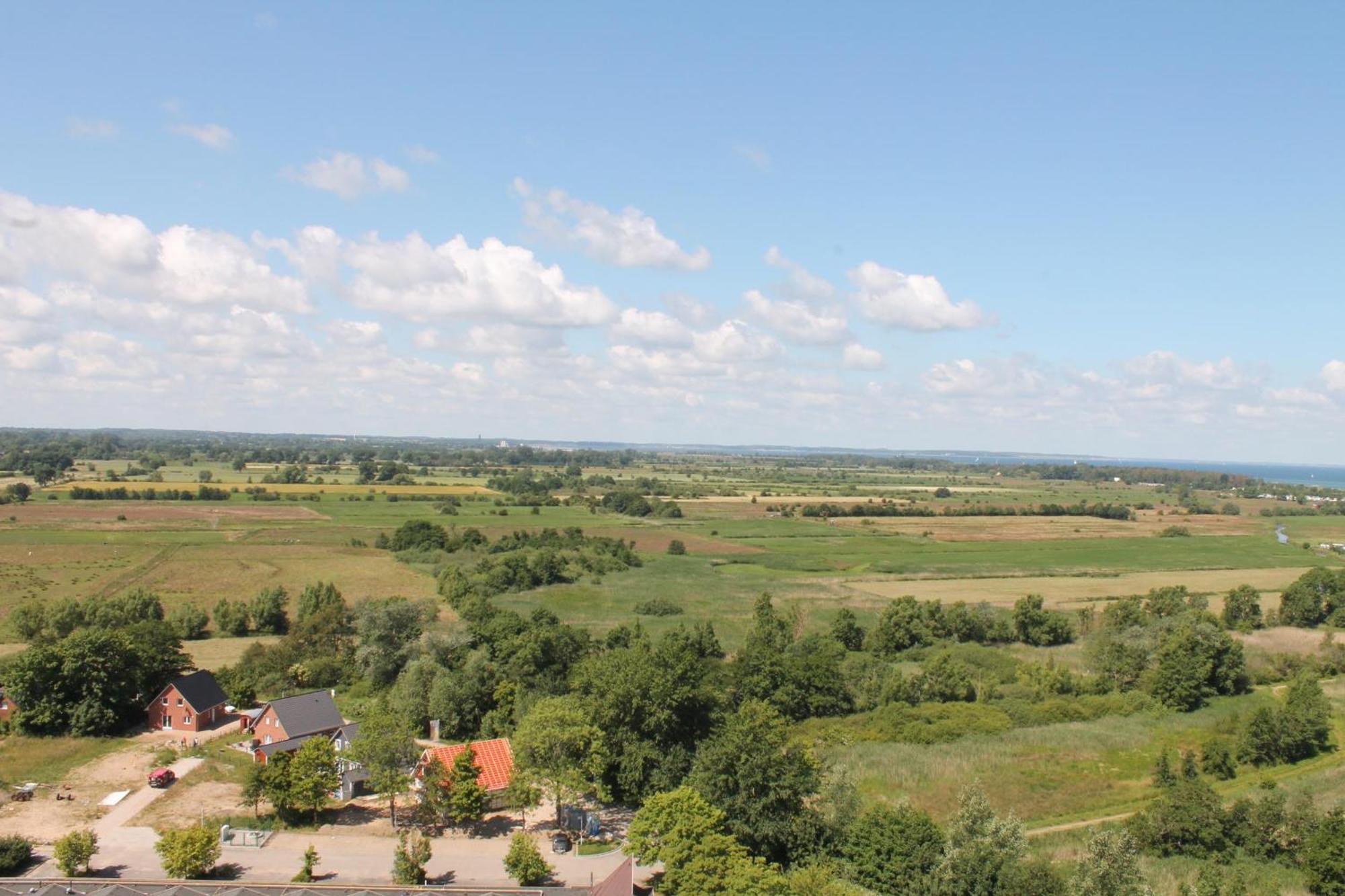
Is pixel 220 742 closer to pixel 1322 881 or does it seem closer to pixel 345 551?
pixel 1322 881

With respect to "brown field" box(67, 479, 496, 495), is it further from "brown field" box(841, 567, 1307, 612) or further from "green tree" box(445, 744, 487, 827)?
"green tree" box(445, 744, 487, 827)

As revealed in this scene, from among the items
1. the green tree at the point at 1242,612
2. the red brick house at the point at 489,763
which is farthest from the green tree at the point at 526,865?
the green tree at the point at 1242,612

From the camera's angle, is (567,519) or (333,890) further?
(567,519)

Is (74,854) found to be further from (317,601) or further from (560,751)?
Result: (317,601)

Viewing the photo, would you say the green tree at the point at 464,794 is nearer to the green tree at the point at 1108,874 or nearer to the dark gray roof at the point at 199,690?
the dark gray roof at the point at 199,690

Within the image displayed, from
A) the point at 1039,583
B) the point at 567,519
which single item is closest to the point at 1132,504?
the point at 1039,583

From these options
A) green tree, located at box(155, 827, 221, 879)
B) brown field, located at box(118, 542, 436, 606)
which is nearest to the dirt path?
green tree, located at box(155, 827, 221, 879)

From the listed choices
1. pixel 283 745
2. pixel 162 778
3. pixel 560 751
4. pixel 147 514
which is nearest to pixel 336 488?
pixel 147 514
